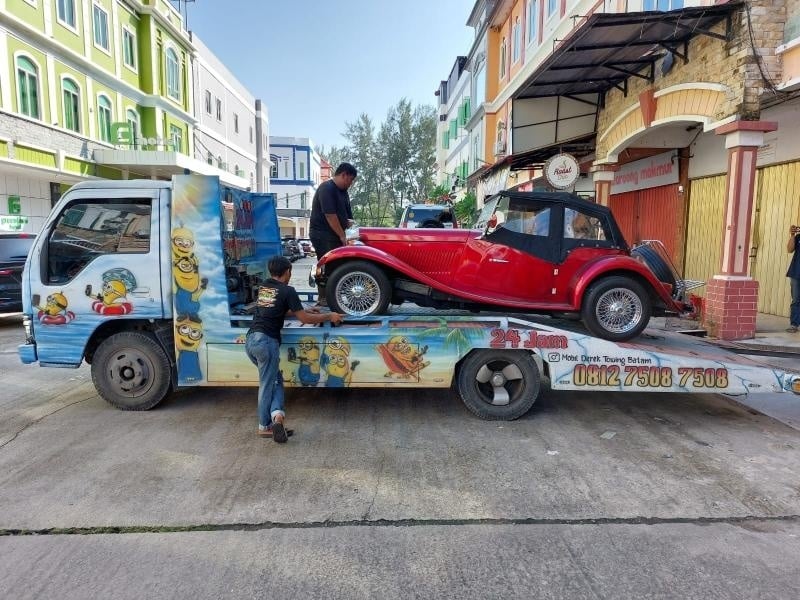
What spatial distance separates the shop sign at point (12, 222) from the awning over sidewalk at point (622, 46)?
617 inches

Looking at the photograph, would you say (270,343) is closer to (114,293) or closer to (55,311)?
Answer: (114,293)

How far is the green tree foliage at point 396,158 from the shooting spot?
47812 millimetres

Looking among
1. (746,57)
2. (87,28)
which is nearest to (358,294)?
(746,57)

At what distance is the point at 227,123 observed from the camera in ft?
127

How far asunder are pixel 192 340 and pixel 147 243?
41.3 inches

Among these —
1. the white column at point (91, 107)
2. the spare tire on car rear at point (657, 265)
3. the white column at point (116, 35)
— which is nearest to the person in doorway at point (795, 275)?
the spare tire on car rear at point (657, 265)

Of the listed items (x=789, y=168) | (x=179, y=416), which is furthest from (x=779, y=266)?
(x=179, y=416)

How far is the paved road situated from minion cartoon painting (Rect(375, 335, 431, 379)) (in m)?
0.50

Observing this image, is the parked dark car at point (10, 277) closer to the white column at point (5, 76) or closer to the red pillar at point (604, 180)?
the white column at point (5, 76)

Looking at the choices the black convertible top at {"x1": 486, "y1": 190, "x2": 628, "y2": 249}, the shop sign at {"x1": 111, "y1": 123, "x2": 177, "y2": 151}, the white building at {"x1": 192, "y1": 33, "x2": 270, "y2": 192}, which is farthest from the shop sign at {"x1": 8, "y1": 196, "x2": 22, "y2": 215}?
the black convertible top at {"x1": 486, "y1": 190, "x2": 628, "y2": 249}

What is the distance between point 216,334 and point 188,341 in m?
0.28

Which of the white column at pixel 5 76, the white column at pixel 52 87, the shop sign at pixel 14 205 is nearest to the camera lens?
the white column at pixel 5 76

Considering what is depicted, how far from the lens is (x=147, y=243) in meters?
5.56

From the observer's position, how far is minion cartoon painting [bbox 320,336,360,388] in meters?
5.49
